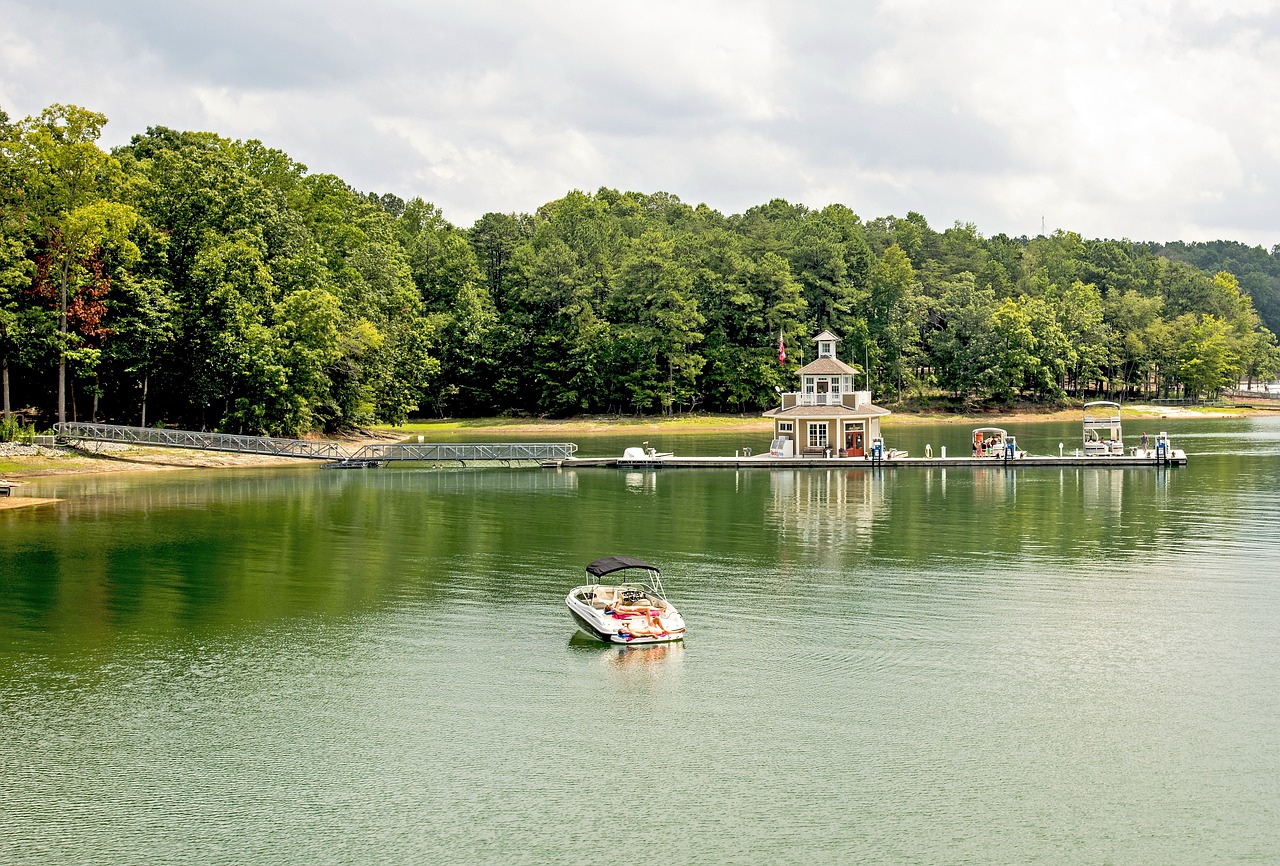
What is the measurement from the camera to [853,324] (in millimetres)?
131250

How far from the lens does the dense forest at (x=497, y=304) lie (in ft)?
241

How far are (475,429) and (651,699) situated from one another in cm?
9284

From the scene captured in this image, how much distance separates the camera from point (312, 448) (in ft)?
257

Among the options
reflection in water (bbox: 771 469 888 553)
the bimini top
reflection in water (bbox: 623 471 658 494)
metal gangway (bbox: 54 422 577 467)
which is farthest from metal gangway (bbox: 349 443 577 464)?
the bimini top

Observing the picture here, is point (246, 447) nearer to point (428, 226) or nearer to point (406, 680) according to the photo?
point (406, 680)

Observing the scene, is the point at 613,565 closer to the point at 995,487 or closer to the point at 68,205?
the point at 995,487

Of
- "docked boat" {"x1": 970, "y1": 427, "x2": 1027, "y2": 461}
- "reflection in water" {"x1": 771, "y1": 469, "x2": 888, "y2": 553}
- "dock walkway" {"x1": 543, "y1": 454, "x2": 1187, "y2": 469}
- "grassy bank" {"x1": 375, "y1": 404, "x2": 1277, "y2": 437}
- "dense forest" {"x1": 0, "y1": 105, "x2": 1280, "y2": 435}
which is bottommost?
"reflection in water" {"x1": 771, "y1": 469, "x2": 888, "y2": 553}

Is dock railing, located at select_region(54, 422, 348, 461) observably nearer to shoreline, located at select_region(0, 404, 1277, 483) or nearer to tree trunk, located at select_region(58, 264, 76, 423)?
shoreline, located at select_region(0, 404, 1277, 483)

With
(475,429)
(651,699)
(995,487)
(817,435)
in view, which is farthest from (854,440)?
(651,699)

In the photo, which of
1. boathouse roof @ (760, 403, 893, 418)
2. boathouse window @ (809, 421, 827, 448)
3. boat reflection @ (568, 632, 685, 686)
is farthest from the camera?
boathouse window @ (809, 421, 827, 448)

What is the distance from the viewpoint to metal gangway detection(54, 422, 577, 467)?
72625 mm

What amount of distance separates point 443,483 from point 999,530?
32.7m

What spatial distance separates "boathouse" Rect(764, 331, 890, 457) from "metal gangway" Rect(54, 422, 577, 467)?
15085 millimetres

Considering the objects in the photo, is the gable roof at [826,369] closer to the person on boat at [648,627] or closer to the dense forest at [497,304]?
the dense forest at [497,304]
